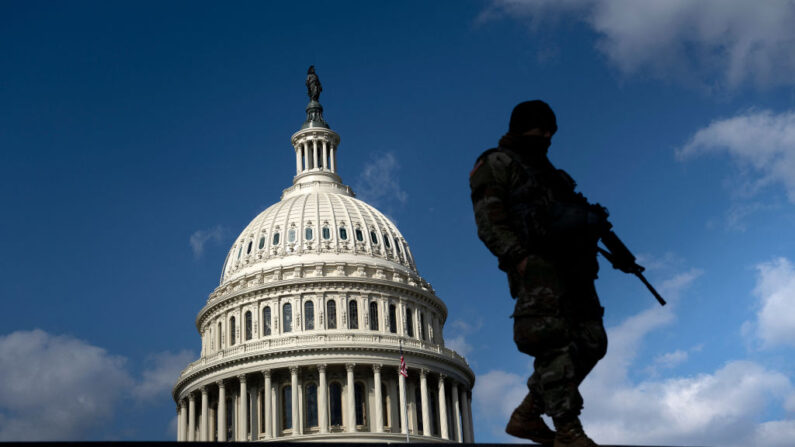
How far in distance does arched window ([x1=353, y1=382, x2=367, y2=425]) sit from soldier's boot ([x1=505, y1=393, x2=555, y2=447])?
63.9m

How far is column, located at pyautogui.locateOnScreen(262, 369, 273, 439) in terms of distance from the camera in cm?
6862

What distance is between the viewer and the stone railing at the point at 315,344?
231ft

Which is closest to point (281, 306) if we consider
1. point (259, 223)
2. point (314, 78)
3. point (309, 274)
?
point (309, 274)

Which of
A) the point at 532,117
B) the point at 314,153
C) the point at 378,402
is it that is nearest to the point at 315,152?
the point at 314,153

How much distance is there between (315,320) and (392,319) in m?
6.83

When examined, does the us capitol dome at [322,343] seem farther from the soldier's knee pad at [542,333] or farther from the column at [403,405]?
the soldier's knee pad at [542,333]

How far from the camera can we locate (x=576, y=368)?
698 cm

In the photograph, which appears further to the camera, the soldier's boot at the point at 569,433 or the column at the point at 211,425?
the column at the point at 211,425

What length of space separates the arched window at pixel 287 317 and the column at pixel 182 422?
11593mm

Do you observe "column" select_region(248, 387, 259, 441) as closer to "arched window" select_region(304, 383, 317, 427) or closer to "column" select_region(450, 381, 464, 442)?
"arched window" select_region(304, 383, 317, 427)

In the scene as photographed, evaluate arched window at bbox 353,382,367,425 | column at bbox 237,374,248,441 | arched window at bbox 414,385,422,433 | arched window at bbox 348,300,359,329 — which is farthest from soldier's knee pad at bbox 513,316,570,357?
arched window at bbox 348,300,359,329

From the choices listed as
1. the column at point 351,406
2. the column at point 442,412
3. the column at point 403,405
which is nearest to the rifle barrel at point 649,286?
the column at point 403,405

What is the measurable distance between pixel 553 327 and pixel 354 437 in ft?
207

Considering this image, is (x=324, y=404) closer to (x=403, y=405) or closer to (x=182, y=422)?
(x=403, y=405)
